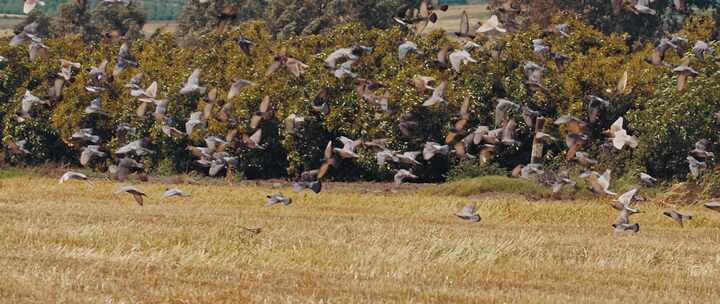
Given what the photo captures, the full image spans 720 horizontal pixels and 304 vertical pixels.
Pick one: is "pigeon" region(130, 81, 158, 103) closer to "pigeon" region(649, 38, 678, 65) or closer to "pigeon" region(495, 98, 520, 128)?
"pigeon" region(495, 98, 520, 128)

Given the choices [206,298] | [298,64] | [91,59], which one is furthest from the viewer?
[91,59]

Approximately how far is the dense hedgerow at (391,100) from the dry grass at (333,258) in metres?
14.6

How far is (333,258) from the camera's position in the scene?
1831 centimetres

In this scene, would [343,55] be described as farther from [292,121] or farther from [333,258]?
[292,121]

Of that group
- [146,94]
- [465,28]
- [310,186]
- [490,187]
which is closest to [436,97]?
[465,28]

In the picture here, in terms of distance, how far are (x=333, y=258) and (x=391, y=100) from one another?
3283 cm

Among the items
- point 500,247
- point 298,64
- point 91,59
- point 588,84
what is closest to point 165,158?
point 91,59

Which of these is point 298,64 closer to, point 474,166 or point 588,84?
point 474,166

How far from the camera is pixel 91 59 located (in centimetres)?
6406

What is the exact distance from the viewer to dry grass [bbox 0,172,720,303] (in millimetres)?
14305

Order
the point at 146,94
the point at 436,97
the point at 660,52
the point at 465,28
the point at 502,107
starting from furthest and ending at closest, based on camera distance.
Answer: the point at 502,107
the point at 660,52
the point at 146,94
the point at 436,97
the point at 465,28

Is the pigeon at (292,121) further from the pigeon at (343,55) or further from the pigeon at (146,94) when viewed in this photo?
the pigeon at (146,94)

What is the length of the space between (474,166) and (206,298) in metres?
36.0

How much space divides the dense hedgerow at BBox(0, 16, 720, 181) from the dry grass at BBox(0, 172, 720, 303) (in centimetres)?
1463
